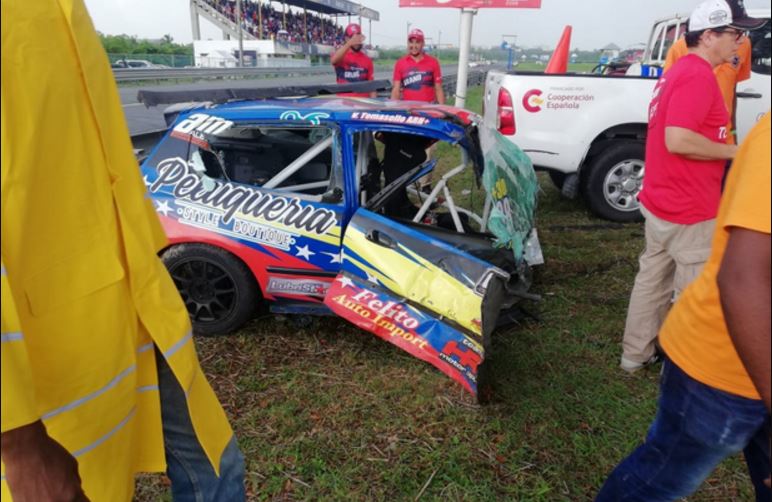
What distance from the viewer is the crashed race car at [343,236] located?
2834 mm

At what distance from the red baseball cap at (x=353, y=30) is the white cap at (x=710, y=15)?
5305 mm

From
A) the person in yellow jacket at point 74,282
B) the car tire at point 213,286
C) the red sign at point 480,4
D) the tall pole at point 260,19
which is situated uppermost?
the tall pole at point 260,19

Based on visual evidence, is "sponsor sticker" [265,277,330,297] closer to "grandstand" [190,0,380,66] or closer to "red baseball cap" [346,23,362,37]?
"red baseball cap" [346,23,362,37]

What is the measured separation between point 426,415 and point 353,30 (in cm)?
629

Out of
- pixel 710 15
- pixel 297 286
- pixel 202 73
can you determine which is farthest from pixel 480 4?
pixel 202 73

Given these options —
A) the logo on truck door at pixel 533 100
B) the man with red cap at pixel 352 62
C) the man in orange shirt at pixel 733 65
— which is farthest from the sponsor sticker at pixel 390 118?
the man with red cap at pixel 352 62

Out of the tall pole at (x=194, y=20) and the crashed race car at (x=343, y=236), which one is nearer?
the crashed race car at (x=343, y=236)

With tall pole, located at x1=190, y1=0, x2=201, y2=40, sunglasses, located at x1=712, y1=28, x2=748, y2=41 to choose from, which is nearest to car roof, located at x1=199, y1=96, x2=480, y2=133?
sunglasses, located at x1=712, y1=28, x2=748, y2=41

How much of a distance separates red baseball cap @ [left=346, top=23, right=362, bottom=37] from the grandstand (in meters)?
30.9

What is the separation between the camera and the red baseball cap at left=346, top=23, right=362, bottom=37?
7379 mm

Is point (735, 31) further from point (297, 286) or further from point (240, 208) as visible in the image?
point (240, 208)

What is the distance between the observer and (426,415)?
2775mm

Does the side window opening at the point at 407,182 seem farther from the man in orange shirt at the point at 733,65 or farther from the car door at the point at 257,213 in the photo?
the man in orange shirt at the point at 733,65

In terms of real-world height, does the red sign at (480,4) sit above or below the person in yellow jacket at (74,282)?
above
